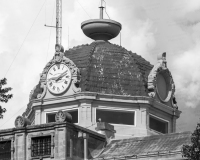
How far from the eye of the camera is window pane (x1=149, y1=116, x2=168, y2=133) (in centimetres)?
12406

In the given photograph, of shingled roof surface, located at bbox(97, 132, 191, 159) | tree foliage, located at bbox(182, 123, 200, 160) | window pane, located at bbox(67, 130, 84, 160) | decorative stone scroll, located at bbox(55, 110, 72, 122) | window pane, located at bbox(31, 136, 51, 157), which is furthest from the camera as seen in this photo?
window pane, located at bbox(31, 136, 51, 157)

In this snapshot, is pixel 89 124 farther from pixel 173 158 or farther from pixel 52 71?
pixel 173 158

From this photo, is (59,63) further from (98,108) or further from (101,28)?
(101,28)

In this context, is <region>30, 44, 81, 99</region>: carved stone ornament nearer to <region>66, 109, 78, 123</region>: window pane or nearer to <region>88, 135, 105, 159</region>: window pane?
<region>66, 109, 78, 123</region>: window pane

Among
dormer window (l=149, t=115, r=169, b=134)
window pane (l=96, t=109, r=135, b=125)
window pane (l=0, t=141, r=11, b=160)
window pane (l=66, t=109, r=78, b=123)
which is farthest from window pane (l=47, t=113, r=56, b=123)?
dormer window (l=149, t=115, r=169, b=134)

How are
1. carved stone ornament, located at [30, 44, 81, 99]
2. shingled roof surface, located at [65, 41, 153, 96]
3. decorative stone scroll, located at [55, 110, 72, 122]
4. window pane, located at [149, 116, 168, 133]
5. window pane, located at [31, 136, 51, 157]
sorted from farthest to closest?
window pane, located at [149, 116, 168, 133] → shingled roof surface, located at [65, 41, 153, 96] → carved stone ornament, located at [30, 44, 81, 99] → window pane, located at [31, 136, 51, 157] → decorative stone scroll, located at [55, 110, 72, 122]

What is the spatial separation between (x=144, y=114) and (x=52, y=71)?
11608 mm

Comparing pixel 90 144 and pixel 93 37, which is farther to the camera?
pixel 93 37

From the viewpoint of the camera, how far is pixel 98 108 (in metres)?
121

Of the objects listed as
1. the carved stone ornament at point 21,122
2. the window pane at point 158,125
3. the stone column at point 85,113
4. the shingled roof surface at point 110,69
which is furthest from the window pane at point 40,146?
the window pane at point 158,125

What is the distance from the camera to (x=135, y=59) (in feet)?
414

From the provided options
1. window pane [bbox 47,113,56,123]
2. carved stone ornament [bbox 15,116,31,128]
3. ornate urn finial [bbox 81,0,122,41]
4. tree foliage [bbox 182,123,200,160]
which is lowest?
tree foliage [bbox 182,123,200,160]

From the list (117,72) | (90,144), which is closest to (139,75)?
(117,72)

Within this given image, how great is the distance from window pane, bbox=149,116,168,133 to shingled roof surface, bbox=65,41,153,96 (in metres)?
3.56
